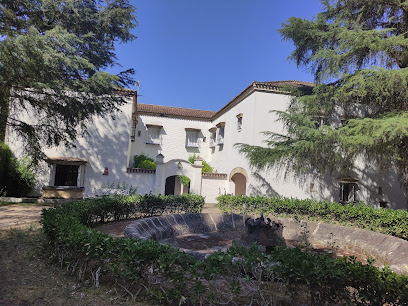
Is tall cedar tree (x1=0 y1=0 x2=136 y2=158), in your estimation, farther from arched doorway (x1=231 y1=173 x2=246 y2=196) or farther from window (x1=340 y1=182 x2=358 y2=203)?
window (x1=340 y1=182 x2=358 y2=203)

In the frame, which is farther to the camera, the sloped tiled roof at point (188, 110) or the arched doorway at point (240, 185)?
the arched doorway at point (240, 185)

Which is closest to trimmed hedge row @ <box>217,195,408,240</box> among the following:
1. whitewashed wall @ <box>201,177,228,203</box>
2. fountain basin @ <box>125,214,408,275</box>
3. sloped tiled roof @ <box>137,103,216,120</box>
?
fountain basin @ <box>125,214,408,275</box>

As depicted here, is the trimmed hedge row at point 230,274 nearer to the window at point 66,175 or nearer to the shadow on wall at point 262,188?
the shadow on wall at point 262,188

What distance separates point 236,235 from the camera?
7977 mm

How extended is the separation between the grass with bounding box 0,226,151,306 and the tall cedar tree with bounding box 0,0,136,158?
20.4ft

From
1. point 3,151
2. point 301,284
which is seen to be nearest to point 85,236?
point 301,284

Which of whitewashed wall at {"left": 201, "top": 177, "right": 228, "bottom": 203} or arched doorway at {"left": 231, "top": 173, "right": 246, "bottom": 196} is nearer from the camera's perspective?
whitewashed wall at {"left": 201, "top": 177, "right": 228, "bottom": 203}

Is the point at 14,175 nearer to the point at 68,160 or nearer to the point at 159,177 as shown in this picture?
the point at 68,160

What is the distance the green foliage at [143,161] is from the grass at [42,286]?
45.3 feet

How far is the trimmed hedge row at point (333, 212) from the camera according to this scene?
878 cm

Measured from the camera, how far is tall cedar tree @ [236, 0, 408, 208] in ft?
34.7

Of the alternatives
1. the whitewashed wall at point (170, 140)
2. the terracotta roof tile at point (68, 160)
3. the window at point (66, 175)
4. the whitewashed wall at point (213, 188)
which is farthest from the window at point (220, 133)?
the window at point (66, 175)

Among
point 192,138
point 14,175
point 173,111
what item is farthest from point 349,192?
point 14,175

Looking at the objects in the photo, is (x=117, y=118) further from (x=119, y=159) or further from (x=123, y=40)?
(x=123, y=40)
